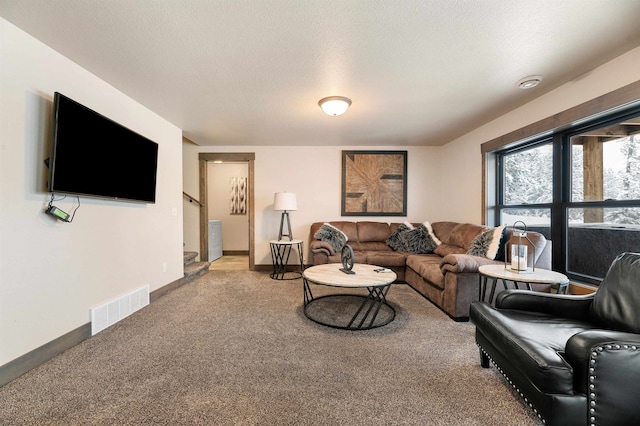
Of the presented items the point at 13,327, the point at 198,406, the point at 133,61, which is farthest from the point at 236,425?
the point at 133,61

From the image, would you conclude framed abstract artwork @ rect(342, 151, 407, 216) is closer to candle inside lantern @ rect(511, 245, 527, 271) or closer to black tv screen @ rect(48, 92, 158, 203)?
candle inside lantern @ rect(511, 245, 527, 271)

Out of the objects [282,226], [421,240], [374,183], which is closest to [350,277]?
[421,240]

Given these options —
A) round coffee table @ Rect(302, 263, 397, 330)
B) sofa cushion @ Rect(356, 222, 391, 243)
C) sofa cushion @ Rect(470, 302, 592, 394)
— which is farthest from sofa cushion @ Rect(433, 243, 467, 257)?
sofa cushion @ Rect(470, 302, 592, 394)

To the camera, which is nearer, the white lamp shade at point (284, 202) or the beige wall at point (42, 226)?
the beige wall at point (42, 226)

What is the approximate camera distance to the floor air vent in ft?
8.00

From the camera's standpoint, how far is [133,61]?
2230 millimetres

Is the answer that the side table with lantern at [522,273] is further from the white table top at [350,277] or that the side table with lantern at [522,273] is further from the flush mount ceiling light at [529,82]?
the flush mount ceiling light at [529,82]

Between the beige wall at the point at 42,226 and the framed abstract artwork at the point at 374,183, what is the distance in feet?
11.2

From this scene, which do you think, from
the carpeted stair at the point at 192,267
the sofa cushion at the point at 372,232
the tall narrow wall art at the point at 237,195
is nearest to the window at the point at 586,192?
the sofa cushion at the point at 372,232

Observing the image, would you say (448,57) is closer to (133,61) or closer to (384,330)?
(384,330)

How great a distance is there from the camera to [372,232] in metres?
4.91

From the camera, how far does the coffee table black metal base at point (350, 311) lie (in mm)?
2588

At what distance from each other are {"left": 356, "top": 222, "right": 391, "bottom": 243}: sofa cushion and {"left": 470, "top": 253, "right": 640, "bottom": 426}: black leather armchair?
9.70 feet

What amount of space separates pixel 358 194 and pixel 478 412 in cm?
395
